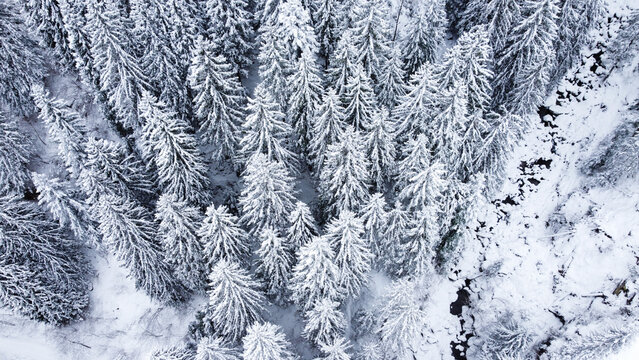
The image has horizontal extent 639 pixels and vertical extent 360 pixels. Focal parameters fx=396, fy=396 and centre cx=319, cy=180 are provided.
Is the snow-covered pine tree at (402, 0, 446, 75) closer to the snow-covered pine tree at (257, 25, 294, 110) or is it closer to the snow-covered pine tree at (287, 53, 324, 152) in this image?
the snow-covered pine tree at (287, 53, 324, 152)

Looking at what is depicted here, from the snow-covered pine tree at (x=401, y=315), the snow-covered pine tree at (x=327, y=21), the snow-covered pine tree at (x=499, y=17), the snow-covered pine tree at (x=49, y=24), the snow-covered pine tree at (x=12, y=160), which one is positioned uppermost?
the snow-covered pine tree at (x=499, y=17)

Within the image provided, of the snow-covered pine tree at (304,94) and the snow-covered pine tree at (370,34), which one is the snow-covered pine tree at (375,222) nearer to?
the snow-covered pine tree at (304,94)

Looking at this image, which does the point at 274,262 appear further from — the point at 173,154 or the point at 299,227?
the point at 173,154

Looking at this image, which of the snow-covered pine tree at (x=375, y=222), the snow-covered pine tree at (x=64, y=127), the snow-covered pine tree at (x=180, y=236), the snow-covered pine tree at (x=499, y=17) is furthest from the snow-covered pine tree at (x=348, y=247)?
the snow-covered pine tree at (x=499, y=17)

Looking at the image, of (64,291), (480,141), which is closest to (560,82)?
(480,141)

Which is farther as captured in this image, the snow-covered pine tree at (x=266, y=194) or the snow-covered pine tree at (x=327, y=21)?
the snow-covered pine tree at (x=327, y=21)

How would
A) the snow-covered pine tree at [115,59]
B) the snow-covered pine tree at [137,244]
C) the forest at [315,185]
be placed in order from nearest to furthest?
the snow-covered pine tree at [137,244] → the forest at [315,185] → the snow-covered pine tree at [115,59]
